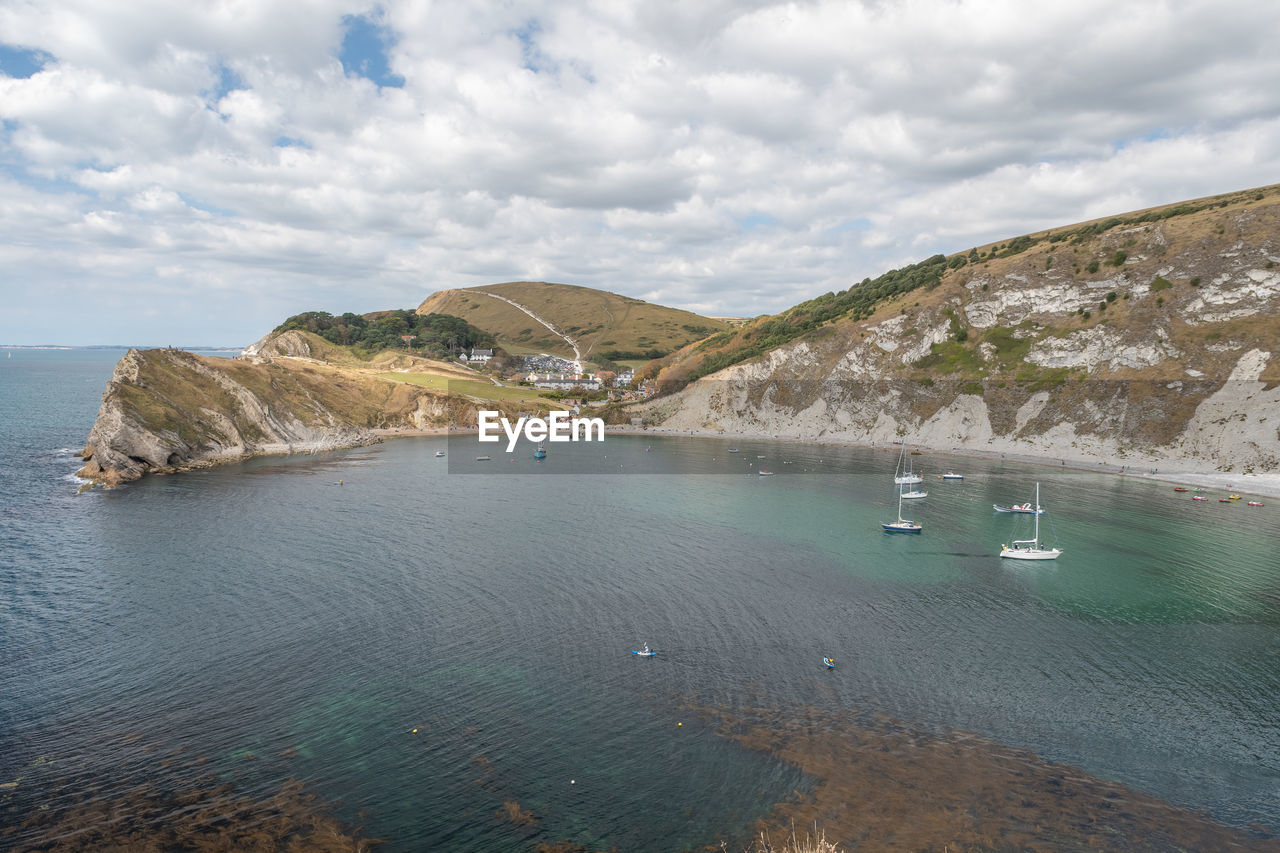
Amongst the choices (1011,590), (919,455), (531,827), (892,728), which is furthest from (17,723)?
(919,455)

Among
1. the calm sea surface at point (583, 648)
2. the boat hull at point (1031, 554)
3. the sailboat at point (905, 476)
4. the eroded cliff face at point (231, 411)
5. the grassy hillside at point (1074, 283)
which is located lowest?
the calm sea surface at point (583, 648)

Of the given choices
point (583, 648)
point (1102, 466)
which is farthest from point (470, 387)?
point (583, 648)

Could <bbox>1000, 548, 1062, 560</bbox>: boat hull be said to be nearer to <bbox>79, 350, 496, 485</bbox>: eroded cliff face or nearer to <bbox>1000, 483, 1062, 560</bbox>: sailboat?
<bbox>1000, 483, 1062, 560</bbox>: sailboat

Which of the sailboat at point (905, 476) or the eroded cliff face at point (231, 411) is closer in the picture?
the sailboat at point (905, 476)

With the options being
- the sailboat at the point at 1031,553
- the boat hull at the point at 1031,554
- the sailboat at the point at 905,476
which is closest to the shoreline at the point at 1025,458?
the sailboat at the point at 905,476

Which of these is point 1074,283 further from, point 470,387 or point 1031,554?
point 470,387

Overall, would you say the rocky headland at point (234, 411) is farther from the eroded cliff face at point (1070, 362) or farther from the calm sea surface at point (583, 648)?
the eroded cliff face at point (1070, 362)
